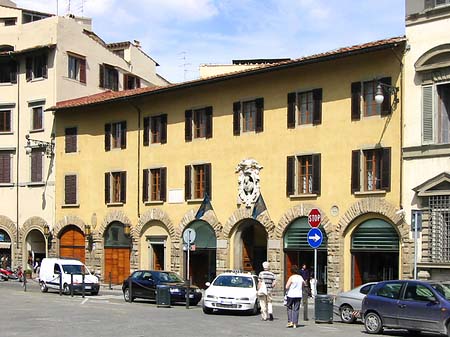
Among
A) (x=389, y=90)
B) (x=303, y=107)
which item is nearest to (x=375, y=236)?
(x=389, y=90)

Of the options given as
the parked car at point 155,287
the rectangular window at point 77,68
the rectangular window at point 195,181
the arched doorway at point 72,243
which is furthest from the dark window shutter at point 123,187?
the parked car at point 155,287

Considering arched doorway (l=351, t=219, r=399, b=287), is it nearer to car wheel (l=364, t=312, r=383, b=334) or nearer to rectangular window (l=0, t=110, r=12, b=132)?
car wheel (l=364, t=312, r=383, b=334)

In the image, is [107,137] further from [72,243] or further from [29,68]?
[29,68]

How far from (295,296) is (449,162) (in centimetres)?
1001

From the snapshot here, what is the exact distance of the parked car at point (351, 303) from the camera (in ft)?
77.7

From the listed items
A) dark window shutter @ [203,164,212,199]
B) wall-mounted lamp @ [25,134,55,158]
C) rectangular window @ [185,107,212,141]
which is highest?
rectangular window @ [185,107,212,141]

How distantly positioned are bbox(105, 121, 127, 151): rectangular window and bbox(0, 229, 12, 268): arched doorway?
10.6 m

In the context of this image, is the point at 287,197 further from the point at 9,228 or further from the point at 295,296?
the point at 9,228

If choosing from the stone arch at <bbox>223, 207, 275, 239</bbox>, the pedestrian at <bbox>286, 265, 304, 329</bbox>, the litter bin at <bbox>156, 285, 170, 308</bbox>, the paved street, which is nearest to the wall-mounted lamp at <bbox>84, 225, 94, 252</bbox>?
the stone arch at <bbox>223, 207, 275, 239</bbox>

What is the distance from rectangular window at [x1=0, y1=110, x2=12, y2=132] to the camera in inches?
1996

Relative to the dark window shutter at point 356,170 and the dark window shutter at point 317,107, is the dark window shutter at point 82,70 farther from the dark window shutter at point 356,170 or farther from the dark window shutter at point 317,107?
the dark window shutter at point 356,170

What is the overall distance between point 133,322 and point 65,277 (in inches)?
613

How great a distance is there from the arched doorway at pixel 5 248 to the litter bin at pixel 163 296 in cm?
2374

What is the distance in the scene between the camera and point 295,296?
22547mm
